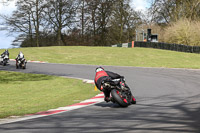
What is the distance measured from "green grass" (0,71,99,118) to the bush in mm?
31645

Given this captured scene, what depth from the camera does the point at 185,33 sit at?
1829 inches

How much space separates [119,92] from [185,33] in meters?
39.5

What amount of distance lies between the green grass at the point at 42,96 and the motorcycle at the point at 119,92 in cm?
179

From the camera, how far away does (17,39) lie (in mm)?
59188

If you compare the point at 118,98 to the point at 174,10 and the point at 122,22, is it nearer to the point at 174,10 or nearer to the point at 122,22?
the point at 174,10

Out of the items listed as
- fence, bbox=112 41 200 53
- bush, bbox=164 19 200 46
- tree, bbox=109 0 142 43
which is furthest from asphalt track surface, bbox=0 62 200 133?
tree, bbox=109 0 142 43

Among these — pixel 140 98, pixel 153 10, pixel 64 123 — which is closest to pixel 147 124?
pixel 64 123

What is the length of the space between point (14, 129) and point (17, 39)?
54515 millimetres

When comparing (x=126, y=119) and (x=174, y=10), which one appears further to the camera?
(x=174, y=10)

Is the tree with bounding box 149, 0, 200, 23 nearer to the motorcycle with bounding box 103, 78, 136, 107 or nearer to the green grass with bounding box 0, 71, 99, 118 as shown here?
the green grass with bounding box 0, 71, 99, 118

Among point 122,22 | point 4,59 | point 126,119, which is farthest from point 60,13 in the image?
point 126,119

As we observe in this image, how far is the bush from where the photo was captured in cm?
4603

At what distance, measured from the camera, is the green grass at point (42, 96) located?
9.69 metres

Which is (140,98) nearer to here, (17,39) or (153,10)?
(153,10)
